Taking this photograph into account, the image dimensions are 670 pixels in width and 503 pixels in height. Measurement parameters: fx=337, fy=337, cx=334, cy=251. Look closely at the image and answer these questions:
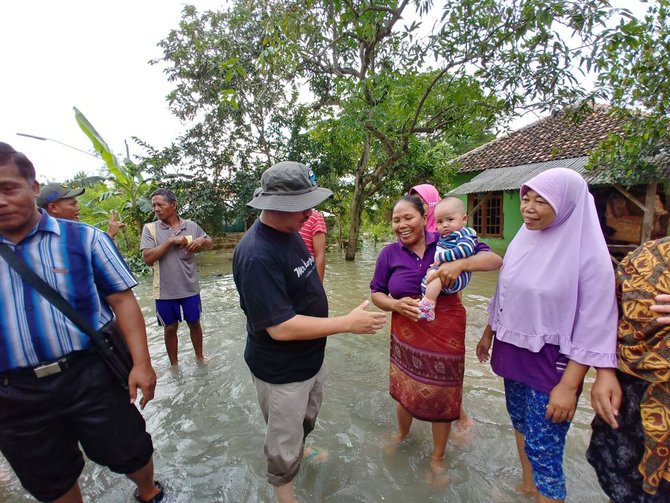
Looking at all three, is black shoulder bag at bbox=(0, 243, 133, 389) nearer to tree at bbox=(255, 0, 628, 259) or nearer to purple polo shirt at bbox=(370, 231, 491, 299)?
purple polo shirt at bbox=(370, 231, 491, 299)

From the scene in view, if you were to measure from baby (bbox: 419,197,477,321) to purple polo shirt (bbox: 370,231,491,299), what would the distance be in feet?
0.21

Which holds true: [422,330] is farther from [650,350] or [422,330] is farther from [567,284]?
[650,350]

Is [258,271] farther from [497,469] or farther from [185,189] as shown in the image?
[185,189]

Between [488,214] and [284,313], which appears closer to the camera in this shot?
[284,313]

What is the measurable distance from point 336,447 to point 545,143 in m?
12.1

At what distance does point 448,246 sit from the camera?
205 centimetres

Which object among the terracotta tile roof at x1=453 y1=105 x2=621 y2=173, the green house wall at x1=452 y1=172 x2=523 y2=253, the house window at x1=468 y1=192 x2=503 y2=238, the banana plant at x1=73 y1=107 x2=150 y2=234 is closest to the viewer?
the banana plant at x1=73 y1=107 x2=150 y2=234

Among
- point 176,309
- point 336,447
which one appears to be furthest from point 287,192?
point 176,309

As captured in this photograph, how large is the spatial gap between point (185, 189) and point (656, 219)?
13159 millimetres

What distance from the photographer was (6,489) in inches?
90.3

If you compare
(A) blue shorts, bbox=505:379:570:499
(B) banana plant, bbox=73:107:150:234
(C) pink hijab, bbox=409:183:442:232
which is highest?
(B) banana plant, bbox=73:107:150:234

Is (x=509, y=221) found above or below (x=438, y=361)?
above

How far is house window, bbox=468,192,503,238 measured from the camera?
38.2 feet

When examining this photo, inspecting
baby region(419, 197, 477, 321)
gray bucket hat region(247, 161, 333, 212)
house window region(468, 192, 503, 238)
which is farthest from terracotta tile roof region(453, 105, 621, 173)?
gray bucket hat region(247, 161, 333, 212)
